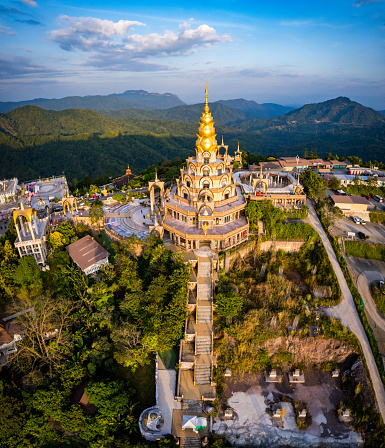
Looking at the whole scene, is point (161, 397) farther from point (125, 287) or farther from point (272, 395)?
point (125, 287)

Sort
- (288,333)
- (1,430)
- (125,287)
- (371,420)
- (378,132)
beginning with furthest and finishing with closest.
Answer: (378,132) < (125,287) < (288,333) < (371,420) < (1,430)

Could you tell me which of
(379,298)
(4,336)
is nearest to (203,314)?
(4,336)

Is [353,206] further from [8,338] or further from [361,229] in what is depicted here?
[8,338]

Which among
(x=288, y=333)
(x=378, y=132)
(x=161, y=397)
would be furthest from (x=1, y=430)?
(x=378, y=132)

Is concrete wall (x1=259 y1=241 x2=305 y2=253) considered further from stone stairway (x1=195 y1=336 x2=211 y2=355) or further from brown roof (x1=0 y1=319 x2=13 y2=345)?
brown roof (x1=0 y1=319 x2=13 y2=345)

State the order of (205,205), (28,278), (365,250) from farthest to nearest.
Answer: (365,250)
(205,205)
(28,278)

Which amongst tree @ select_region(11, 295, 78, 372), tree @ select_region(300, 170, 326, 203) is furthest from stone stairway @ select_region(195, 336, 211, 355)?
tree @ select_region(300, 170, 326, 203)
